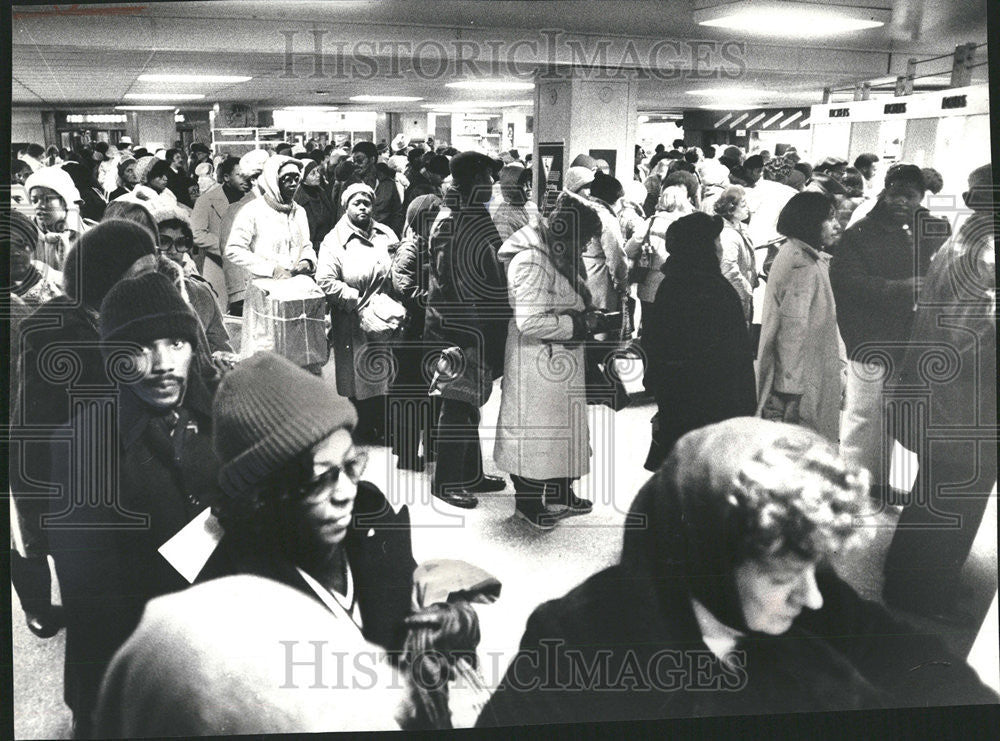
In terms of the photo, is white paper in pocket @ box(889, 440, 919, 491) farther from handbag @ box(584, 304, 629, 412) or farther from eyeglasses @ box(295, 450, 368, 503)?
eyeglasses @ box(295, 450, 368, 503)

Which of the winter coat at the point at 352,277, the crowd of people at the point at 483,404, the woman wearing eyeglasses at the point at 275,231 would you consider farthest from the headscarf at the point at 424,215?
the woman wearing eyeglasses at the point at 275,231

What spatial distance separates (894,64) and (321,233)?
2.42m

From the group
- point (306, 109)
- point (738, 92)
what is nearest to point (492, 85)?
point (306, 109)

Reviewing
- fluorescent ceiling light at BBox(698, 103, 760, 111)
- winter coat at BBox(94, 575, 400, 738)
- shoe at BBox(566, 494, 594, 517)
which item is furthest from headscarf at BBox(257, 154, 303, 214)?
fluorescent ceiling light at BBox(698, 103, 760, 111)

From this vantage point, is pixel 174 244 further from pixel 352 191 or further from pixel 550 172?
pixel 550 172

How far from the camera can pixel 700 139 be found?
19.4 ft

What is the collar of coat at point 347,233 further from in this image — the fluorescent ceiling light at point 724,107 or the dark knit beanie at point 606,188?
the fluorescent ceiling light at point 724,107

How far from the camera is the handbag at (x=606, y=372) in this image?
11.8ft

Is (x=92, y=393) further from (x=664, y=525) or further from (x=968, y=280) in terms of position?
(x=968, y=280)

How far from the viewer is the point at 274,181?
3609mm

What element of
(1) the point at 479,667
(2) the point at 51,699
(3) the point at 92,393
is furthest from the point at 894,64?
(2) the point at 51,699

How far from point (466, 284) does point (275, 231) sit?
0.72 m

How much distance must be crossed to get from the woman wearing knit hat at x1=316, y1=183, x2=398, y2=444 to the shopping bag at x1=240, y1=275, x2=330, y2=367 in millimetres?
45

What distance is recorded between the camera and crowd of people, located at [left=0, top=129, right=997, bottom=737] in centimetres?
334
